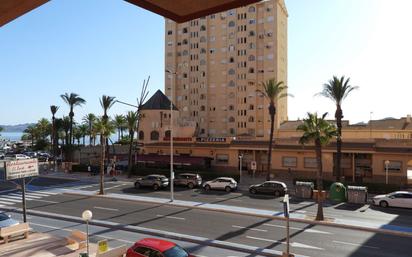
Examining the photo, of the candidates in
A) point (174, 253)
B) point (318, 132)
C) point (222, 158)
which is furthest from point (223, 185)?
point (174, 253)

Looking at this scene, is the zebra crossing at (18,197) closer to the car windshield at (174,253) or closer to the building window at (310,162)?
the car windshield at (174,253)

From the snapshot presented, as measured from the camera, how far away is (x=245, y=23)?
90062 mm

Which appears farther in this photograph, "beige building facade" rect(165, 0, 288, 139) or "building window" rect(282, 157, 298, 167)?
"beige building facade" rect(165, 0, 288, 139)

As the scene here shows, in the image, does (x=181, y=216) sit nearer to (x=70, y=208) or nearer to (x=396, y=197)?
(x=70, y=208)

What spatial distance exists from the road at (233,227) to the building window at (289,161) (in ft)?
53.4

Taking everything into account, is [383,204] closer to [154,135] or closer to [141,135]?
[154,135]

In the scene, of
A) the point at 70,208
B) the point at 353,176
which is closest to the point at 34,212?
the point at 70,208

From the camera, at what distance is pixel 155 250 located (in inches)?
606

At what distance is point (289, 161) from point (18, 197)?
1347 inches

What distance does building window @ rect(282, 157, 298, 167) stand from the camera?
51.2m

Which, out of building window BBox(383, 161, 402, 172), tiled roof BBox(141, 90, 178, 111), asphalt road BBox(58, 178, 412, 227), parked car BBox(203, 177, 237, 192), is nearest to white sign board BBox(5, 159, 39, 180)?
asphalt road BBox(58, 178, 412, 227)

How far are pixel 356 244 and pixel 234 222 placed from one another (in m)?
8.61

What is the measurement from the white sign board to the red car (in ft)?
37.6

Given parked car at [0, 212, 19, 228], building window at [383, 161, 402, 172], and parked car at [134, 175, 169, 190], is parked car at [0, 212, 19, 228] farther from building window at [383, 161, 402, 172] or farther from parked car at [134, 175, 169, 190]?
building window at [383, 161, 402, 172]
